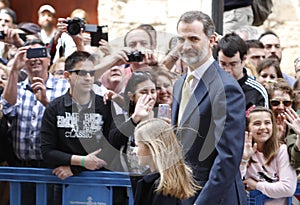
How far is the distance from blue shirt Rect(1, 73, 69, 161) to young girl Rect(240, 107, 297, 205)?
4.82 ft

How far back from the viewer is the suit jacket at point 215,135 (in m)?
4.50

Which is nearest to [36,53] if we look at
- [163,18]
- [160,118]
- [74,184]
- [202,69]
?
[74,184]

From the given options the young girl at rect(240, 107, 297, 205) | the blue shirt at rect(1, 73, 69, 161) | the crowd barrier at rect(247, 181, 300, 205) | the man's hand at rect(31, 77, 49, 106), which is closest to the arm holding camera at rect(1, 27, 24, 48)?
the blue shirt at rect(1, 73, 69, 161)

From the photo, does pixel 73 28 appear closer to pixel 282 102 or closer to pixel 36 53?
pixel 36 53

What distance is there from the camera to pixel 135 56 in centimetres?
586

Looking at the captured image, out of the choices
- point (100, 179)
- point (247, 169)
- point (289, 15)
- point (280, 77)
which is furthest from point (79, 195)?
point (289, 15)

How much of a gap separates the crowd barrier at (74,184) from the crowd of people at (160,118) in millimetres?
55

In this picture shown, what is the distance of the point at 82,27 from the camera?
608 cm

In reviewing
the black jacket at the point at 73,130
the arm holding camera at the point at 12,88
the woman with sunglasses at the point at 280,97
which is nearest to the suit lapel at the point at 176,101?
the black jacket at the point at 73,130

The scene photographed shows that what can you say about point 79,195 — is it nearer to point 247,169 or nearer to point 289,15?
point 247,169

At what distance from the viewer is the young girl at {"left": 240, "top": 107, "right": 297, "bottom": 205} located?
5293 millimetres

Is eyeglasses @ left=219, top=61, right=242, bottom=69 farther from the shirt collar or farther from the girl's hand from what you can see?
the shirt collar

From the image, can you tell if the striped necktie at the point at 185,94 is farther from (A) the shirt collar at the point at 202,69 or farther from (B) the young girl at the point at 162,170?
(B) the young girl at the point at 162,170

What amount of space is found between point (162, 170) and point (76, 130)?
120 centimetres
